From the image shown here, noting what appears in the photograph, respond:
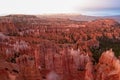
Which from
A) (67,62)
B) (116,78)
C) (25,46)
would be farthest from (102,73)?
(25,46)

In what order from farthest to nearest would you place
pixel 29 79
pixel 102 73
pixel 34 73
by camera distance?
pixel 102 73
pixel 34 73
pixel 29 79

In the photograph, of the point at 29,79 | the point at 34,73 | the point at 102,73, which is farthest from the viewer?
the point at 102,73

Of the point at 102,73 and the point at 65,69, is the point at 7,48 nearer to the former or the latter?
the point at 65,69

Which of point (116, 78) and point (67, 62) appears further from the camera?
point (67, 62)

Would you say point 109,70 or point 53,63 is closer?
point 109,70

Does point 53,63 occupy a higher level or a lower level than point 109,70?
lower

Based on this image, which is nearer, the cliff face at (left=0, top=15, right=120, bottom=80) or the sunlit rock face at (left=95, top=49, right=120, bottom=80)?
the cliff face at (left=0, top=15, right=120, bottom=80)

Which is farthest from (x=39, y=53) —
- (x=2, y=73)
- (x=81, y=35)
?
(x=81, y=35)

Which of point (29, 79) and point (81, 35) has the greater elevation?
point (29, 79)

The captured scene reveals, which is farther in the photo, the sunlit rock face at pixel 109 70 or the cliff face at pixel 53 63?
the sunlit rock face at pixel 109 70
